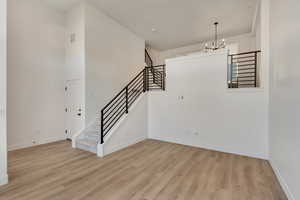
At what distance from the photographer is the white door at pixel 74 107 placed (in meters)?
4.95

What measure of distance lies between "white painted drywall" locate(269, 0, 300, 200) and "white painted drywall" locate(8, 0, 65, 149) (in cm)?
638

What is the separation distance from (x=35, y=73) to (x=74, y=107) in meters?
1.64

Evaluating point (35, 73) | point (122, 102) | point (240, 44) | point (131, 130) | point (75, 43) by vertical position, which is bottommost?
point (131, 130)

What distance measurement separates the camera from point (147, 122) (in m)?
5.68

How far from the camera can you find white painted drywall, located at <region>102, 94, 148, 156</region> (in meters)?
4.11

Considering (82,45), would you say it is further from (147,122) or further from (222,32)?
(222,32)

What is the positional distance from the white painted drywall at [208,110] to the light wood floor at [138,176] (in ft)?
1.49

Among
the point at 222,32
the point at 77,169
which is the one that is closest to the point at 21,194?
the point at 77,169

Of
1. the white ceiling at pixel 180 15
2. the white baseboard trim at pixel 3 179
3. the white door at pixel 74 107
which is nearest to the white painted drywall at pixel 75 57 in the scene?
the white door at pixel 74 107

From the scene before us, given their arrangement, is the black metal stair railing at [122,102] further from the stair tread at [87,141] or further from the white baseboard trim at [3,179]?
the white baseboard trim at [3,179]

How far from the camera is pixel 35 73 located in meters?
4.71

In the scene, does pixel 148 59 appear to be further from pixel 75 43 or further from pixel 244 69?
pixel 244 69

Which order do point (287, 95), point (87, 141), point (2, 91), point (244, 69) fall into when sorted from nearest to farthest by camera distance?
point (287, 95)
point (2, 91)
point (87, 141)
point (244, 69)

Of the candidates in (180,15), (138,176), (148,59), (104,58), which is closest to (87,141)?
(138,176)
